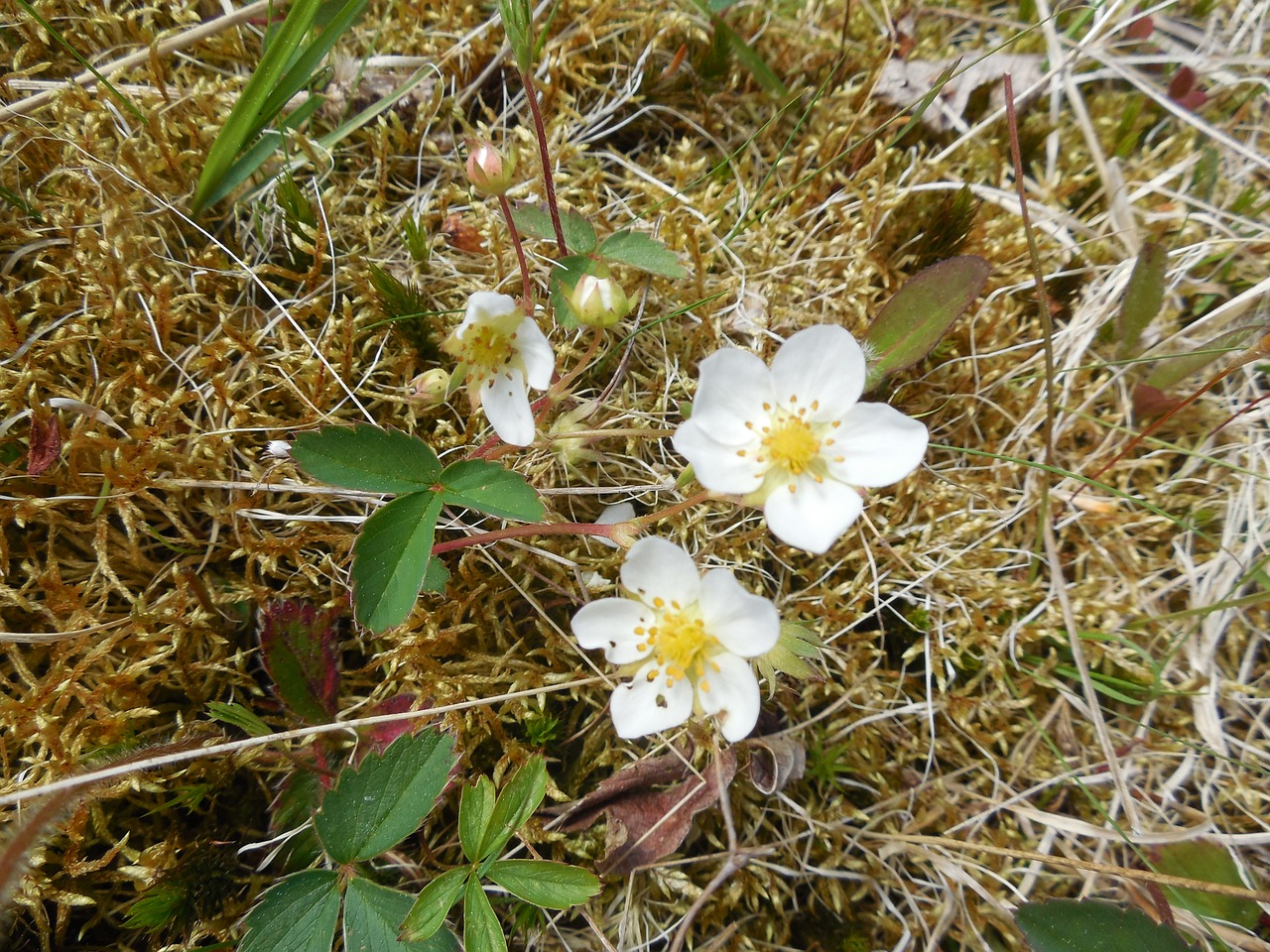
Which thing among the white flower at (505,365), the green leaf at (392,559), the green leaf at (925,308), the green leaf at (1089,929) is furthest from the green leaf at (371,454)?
the green leaf at (1089,929)

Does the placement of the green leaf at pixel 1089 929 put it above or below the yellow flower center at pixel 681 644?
below

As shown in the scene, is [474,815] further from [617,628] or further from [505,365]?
[505,365]

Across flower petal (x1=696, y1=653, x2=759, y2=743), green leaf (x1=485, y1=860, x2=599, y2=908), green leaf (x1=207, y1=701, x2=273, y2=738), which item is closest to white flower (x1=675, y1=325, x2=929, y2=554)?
flower petal (x1=696, y1=653, x2=759, y2=743)

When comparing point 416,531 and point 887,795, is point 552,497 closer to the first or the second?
point 416,531

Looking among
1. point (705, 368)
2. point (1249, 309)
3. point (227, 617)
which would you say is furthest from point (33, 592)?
point (1249, 309)

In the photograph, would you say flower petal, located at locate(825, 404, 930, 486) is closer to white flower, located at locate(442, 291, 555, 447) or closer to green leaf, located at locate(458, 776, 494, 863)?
white flower, located at locate(442, 291, 555, 447)

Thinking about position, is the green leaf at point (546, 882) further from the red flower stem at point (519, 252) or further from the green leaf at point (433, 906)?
the red flower stem at point (519, 252)

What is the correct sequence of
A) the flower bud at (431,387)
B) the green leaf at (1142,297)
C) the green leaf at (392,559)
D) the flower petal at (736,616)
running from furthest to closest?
1. the green leaf at (1142,297)
2. the flower bud at (431,387)
3. the green leaf at (392,559)
4. the flower petal at (736,616)
